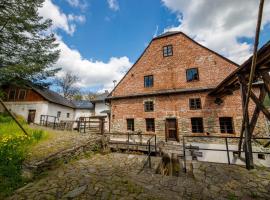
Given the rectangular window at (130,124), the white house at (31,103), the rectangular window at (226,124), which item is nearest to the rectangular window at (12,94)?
the white house at (31,103)

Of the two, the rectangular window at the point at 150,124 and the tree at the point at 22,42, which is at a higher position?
the tree at the point at 22,42

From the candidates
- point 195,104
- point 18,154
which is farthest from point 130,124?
point 18,154

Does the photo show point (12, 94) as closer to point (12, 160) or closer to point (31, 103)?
point (31, 103)

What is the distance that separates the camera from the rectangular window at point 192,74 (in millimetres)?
12523

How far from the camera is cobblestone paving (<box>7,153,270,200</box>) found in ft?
11.3

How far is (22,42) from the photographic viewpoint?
13.5 m

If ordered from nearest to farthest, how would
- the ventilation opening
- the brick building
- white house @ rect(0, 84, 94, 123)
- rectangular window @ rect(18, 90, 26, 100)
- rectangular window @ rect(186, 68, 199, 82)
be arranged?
1. the ventilation opening
2. the brick building
3. rectangular window @ rect(186, 68, 199, 82)
4. white house @ rect(0, 84, 94, 123)
5. rectangular window @ rect(18, 90, 26, 100)

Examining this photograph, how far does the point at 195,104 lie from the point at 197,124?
1668 mm

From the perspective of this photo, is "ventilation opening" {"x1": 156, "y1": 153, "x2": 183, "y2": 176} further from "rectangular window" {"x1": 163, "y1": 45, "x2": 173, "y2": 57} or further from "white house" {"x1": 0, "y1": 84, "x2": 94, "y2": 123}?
"white house" {"x1": 0, "y1": 84, "x2": 94, "y2": 123}

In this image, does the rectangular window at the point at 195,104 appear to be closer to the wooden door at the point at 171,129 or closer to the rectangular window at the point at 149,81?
the wooden door at the point at 171,129

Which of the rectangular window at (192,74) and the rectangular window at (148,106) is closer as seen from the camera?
the rectangular window at (192,74)

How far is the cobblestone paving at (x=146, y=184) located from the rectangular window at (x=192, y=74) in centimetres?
873

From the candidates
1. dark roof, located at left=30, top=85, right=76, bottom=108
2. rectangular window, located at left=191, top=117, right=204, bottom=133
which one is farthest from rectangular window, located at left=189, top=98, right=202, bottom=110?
dark roof, located at left=30, top=85, right=76, bottom=108

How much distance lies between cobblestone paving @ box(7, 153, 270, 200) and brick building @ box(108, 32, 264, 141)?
7000mm
